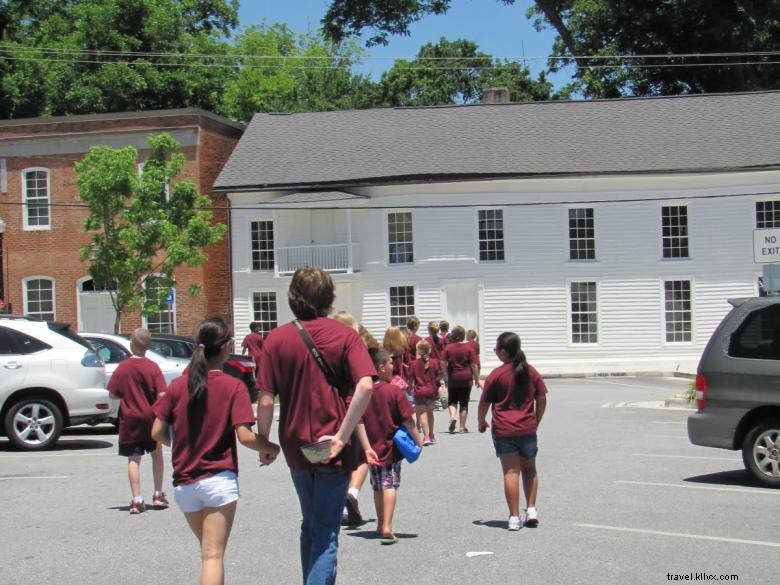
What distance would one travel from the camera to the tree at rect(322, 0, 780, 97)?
151 ft

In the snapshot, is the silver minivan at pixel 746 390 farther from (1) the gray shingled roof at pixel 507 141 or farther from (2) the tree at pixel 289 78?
(2) the tree at pixel 289 78

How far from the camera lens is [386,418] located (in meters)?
8.81

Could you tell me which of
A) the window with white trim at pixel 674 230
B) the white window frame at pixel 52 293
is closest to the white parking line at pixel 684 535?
the window with white trim at pixel 674 230

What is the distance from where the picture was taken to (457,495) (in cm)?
1091

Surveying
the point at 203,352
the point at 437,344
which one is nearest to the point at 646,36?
the point at 437,344

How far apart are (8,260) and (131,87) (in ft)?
51.7

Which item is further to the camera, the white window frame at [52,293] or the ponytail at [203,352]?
the white window frame at [52,293]

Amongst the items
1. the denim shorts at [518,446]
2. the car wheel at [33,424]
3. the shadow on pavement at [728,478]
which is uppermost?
the denim shorts at [518,446]

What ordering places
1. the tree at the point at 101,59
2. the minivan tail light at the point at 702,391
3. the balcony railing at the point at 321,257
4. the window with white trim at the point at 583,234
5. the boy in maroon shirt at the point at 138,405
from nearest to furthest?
the boy in maroon shirt at the point at 138,405, the minivan tail light at the point at 702,391, the balcony railing at the point at 321,257, the window with white trim at the point at 583,234, the tree at the point at 101,59

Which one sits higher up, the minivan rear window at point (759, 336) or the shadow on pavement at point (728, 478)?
the minivan rear window at point (759, 336)

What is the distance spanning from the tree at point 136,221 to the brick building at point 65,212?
5.51m

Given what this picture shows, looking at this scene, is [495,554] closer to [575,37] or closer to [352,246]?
[352,246]

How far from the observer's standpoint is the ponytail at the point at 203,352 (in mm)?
5992

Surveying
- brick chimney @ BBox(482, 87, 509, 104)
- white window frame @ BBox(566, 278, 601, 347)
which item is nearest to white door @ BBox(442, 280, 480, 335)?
white window frame @ BBox(566, 278, 601, 347)
